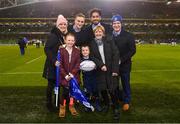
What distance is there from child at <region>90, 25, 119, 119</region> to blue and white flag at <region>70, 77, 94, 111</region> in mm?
376

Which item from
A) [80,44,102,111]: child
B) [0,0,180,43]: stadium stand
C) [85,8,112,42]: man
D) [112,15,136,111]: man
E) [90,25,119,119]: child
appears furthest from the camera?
[0,0,180,43]: stadium stand

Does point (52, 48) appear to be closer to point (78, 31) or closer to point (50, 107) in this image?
point (78, 31)

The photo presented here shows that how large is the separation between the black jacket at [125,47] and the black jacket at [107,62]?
537mm

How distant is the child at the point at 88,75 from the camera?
30.1 feet

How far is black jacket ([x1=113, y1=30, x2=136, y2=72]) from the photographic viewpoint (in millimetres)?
9617

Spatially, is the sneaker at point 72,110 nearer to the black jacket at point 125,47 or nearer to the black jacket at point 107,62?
the black jacket at point 107,62

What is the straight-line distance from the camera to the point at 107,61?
29.9ft

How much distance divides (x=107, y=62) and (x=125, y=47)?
797 millimetres

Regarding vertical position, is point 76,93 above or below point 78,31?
below

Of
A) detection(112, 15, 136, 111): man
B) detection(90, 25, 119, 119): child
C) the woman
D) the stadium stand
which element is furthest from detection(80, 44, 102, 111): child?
the stadium stand

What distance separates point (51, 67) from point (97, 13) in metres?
1.47

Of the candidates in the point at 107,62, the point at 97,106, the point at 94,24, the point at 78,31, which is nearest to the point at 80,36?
the point at 78,31

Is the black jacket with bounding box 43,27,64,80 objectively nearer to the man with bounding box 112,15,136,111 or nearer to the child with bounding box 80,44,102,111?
the child with bounding box 80,44,102,111

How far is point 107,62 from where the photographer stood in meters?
9.12
